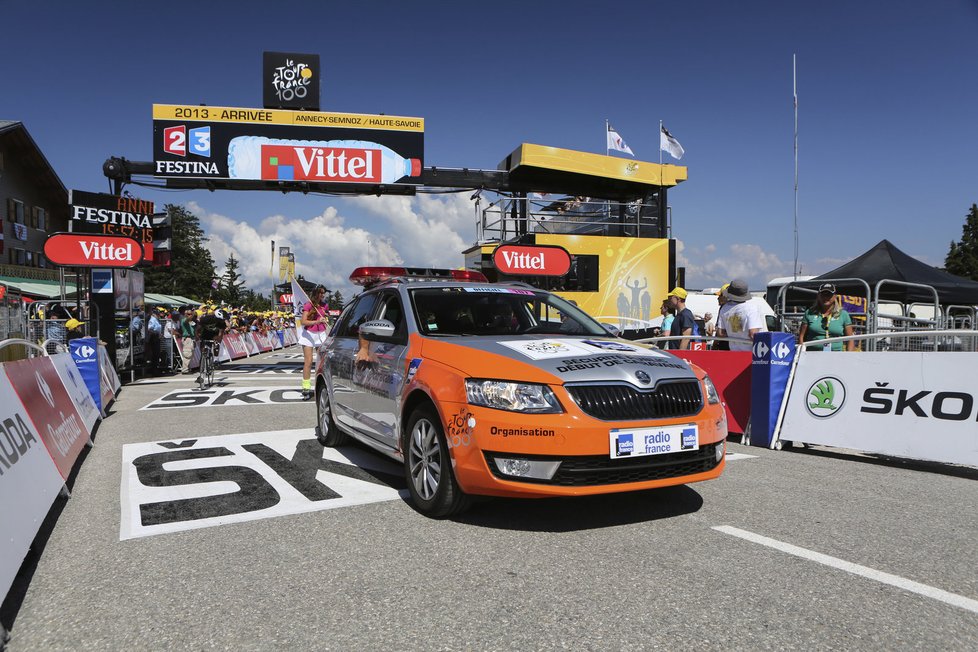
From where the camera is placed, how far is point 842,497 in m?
4.81

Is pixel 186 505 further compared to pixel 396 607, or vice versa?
pixel 186 505

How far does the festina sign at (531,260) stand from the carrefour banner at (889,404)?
7.82 metres

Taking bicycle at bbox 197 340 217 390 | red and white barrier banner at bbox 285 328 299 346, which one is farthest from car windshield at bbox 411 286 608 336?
red and white barrier banner at bbox 285 328 299 346

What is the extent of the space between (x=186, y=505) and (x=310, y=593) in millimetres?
2036

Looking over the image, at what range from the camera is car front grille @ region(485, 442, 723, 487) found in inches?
146

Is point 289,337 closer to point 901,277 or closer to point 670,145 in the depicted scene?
point 670,145

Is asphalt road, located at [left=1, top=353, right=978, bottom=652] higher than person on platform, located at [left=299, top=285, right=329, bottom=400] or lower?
lower

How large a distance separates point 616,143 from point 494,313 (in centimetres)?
1711

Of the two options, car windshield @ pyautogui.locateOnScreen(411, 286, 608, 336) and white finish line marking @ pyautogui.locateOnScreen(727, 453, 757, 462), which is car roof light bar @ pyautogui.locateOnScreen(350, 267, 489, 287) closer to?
car windshield @ pyautogui.locateOnScreen(411, 286, 608, 336)

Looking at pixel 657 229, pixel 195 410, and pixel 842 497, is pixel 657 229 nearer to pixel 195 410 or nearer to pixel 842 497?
pixel 195 410

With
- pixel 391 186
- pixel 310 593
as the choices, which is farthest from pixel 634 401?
pixel 391 186

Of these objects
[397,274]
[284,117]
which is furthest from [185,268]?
[397,274]

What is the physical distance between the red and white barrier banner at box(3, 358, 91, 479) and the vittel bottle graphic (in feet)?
33.9

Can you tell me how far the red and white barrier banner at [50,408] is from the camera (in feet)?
15.6
